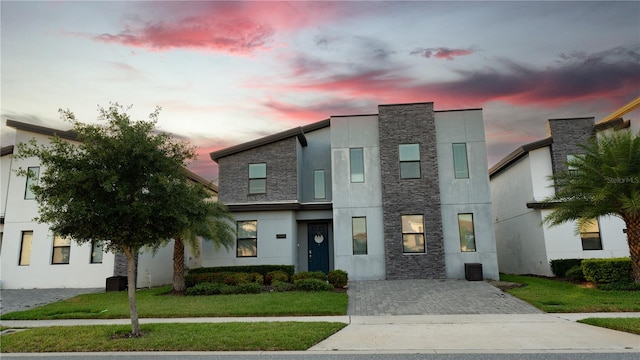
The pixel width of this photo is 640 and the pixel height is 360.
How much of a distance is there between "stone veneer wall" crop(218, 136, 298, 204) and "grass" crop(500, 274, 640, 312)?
36.2ft

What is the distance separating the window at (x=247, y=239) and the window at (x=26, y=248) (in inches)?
395

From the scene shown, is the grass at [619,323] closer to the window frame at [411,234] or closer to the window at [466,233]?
the window at [466,233]

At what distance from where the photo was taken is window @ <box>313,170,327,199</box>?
2205 cm

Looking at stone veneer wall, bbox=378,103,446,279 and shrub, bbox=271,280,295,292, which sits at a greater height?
stone veneer wall, bbox=378,103,446,279

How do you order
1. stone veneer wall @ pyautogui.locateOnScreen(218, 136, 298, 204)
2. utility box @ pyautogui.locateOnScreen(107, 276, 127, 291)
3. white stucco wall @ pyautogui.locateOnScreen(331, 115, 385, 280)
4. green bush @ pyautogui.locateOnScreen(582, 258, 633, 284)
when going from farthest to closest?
stone veneer wall @ pyautogui.locateOnScreen(218, 136, 298, 204)
white stucco wall @ pyautogui.locateOnScreen(331, 115, 385, 280)
utility box @ pyautogui.locateOnScreen(107, 276, 127, 291)
green bush @ pyautogui.locateOnScreen(582, 258, 633, 284)

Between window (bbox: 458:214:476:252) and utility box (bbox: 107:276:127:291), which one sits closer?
utility box (bbox: 107:276:127:291)

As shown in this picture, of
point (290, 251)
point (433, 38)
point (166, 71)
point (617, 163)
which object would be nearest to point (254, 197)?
point (290, 251)

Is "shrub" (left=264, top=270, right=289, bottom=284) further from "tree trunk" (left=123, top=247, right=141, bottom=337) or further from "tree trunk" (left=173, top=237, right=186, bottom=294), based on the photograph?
"tree trunk" (left=123, top=247, right=141, bottom=337)

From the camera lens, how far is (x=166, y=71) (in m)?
15.7

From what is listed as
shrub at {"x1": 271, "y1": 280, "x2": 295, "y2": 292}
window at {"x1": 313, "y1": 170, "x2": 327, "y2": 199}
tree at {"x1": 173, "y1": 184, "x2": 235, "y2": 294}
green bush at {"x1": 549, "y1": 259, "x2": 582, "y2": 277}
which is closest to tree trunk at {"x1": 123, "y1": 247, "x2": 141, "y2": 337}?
tree at {"x1": 173, "y1": 184, "x2": 235, "y2": 294}

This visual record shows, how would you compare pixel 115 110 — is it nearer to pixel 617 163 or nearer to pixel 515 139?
pixel 617 163

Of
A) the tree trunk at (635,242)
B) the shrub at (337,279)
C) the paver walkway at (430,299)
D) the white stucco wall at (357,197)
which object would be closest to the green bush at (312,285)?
the shrub at (337,279)

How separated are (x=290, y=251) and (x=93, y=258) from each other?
9.17 m

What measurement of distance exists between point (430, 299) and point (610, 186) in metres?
7.57
